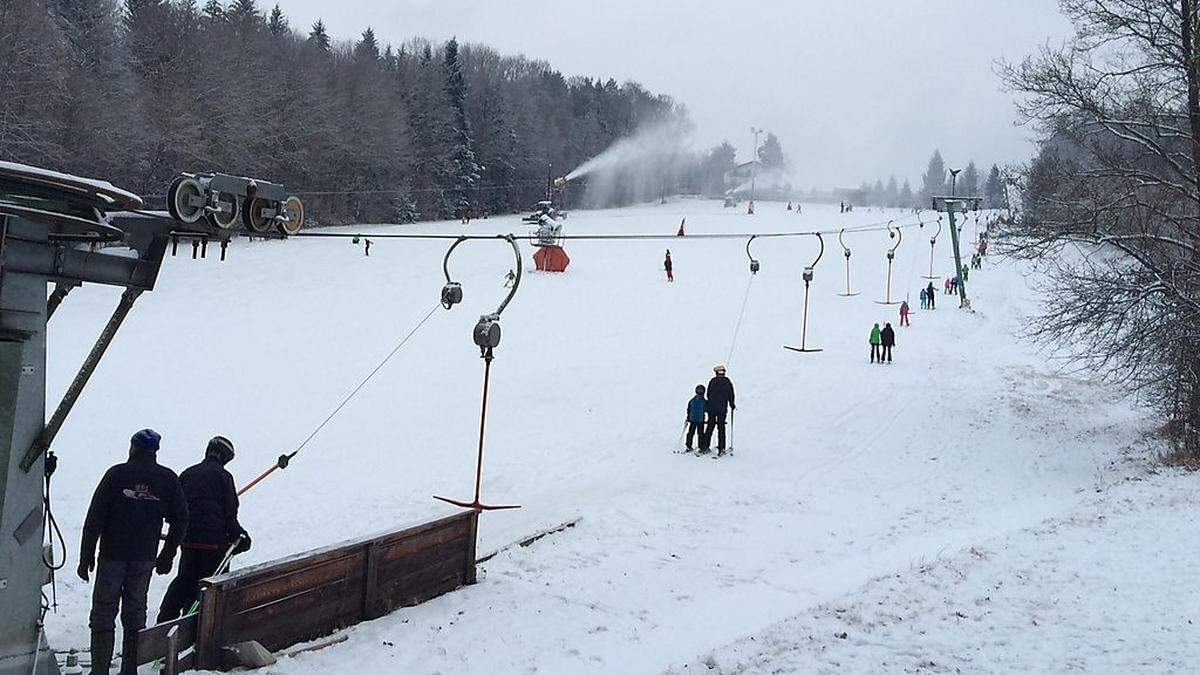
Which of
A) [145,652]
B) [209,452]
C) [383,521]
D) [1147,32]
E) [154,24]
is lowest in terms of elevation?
[383,521]

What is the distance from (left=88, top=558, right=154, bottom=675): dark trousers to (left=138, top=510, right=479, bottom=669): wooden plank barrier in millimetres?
110

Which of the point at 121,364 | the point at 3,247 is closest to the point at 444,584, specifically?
the point at 3,247

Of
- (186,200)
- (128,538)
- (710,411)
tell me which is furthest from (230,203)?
(710,411)

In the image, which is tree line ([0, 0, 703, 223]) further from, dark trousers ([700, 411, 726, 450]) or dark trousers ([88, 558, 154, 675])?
dark trousers ([88, 558, 154, 675])

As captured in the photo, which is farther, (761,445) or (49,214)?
(761,445)

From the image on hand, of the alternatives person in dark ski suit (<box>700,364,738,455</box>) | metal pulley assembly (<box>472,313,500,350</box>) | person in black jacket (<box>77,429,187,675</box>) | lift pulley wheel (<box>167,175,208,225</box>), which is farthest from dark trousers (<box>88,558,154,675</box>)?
person in dark ski suit (<box>700,364,738,455</box>)

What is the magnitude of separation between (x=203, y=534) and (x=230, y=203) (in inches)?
117

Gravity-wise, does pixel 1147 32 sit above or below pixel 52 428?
above

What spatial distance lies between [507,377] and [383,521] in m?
11.5

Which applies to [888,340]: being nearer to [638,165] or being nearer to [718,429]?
[718,429]

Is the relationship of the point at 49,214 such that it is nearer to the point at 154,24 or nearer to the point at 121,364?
the point at 121,364

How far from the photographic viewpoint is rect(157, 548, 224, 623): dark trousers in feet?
25.6

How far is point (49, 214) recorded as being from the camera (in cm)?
582

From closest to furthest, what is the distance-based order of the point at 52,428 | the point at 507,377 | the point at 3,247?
the point at 3,247, the point at 52,428, the point at 507,377
